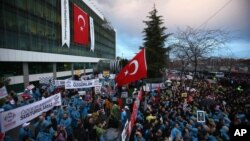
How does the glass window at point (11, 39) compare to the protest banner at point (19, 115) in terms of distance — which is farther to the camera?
the glass window at point (11, 39)

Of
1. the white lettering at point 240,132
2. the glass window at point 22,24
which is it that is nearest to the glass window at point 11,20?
the glass window at point 22,24

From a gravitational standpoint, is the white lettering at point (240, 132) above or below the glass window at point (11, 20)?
below

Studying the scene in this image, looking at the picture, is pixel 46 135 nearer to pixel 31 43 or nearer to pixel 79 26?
pixel 31 43

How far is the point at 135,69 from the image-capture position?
12.7m

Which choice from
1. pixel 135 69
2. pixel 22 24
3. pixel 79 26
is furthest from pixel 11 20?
pixel 135 69

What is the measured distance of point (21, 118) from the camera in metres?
7.68

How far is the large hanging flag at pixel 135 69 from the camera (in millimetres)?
12539

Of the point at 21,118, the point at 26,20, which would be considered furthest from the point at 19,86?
the point at 21,118

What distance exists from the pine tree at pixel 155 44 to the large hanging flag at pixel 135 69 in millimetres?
27227

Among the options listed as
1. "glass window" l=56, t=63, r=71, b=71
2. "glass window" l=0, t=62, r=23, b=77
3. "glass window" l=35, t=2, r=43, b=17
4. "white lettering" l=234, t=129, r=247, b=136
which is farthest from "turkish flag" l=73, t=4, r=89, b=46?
"white lettering" l=234, t=129, r=247, b=136

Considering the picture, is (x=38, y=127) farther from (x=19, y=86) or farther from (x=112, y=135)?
(x=19, y=86)

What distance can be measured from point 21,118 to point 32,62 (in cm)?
2910

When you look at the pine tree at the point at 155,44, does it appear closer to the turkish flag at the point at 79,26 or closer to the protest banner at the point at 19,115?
the turkish flag at the point at 79,26

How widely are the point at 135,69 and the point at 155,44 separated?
2868 centimetres
